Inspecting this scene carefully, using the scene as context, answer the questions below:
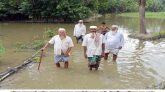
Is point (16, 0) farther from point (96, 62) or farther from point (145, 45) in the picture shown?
point (96, 62)

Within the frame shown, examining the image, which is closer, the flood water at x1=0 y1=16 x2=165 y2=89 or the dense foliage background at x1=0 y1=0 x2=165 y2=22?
the flood water at x1=0 y1=16 x2=165 y2=89

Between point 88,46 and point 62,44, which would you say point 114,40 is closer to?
point 88,46

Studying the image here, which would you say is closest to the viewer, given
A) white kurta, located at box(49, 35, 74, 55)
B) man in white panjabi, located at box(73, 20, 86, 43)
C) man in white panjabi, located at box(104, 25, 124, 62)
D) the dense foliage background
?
white kurta, located at box(49, 35, 74, 55)

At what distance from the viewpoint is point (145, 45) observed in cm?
2178

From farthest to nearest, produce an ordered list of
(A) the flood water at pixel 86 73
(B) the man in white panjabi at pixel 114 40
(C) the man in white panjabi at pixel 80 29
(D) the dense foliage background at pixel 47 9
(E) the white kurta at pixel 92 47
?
(D) the dense foliage background at pixel 47 9 < (C) the man in white panjabi at pixel 80 29 < (B) the man in white panjabi at pixel 114 40 < (E) the white kurta at pixel 92 47 < (A) the flood water at pixel 86 73

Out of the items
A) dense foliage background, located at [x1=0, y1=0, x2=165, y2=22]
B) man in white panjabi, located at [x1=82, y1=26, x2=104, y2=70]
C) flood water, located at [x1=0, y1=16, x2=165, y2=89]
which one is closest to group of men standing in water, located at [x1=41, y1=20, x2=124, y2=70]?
man in white panjabi, located at [x1=82, y1=26, x2=104, y2=70]

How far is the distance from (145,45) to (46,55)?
23.1ft

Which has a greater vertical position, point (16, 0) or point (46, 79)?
point (16, 0)

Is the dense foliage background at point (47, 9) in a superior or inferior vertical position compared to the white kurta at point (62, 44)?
superior

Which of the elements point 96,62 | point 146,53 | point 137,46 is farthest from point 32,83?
point 137,46

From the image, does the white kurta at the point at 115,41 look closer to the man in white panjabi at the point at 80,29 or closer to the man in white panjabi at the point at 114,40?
the man in white panjabi at the point at 114,40

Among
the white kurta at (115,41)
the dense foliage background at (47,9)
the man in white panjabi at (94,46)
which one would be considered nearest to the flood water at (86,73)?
the man in white panjabi at (94,46)

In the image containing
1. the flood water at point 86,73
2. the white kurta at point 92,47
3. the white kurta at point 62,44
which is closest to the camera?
the flood water at point 86,73

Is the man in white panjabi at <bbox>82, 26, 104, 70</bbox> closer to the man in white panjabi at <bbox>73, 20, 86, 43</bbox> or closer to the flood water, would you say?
the flood water
